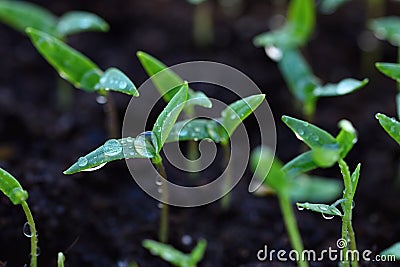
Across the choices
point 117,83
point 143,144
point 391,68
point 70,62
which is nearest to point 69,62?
point 70,62

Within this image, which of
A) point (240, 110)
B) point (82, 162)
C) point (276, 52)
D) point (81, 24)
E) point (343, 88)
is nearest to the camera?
point (82, 162)

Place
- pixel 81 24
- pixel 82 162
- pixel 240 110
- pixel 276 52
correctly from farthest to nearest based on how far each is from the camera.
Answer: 1. pixel 276 52
2. pixel 81 24
3. pixel 240 110
4. pixel 82 162

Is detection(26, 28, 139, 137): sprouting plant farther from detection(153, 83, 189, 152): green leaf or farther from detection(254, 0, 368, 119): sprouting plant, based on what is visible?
detection(254, 0, 368, 119): sprouting plant

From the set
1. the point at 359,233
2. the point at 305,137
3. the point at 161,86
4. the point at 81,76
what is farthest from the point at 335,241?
the point at 81,76

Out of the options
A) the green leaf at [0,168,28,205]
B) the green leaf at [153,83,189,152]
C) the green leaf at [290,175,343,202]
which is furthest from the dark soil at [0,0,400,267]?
the green leaf at [153,83,189,152]

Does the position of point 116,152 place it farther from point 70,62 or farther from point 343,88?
point 343,88

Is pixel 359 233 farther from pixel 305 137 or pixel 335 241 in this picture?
pixel 305 137
